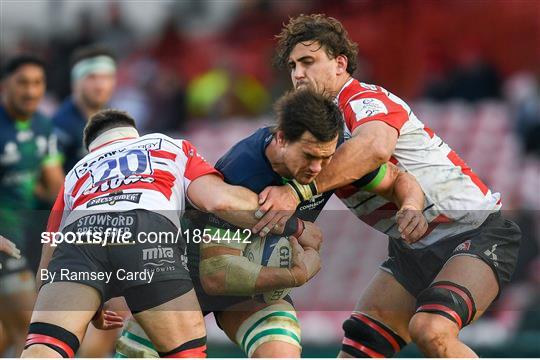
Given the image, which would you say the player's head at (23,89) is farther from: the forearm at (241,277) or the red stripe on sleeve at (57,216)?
the forearm at (241,277)

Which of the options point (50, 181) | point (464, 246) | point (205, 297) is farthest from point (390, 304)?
point (50, 181)

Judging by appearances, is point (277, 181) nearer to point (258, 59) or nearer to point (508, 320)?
point (508, 320)

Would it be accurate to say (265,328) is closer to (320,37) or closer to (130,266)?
(130,266)

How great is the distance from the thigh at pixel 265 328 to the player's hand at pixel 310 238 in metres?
0.36

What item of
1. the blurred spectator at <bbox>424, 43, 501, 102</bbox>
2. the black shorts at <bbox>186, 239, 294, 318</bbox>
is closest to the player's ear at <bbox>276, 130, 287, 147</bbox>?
the black shorts at <bbox>186, 239, 294, 318</bbox>

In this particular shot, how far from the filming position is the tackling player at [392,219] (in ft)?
21.6

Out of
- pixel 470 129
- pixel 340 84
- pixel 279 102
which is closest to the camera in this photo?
pixel 279 102

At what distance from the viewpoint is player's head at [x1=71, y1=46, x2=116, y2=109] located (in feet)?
34.8

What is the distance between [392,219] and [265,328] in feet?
3.41

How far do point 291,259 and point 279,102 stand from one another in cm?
82

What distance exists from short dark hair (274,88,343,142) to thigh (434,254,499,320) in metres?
1.02

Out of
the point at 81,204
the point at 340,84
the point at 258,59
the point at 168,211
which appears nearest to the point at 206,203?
the point at 168,211

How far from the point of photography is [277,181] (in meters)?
6.57

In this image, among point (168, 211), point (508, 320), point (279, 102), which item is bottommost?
point (168, 211)
